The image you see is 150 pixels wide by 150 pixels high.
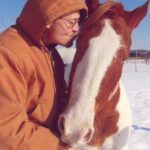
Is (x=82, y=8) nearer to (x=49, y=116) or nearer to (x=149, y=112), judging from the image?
(x=49, y=116)

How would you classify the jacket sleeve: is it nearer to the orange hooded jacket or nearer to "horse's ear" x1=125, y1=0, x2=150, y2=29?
the orange hooded jacket

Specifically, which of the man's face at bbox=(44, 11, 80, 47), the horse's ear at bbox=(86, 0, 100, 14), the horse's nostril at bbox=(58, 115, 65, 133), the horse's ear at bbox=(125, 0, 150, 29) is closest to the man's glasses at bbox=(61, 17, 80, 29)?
the man's face at bbox=(44, 11, 80, 47)

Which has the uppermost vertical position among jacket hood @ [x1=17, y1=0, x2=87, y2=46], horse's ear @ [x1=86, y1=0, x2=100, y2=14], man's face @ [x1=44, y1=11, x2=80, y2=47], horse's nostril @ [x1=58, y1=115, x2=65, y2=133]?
jacket hood @ [x1=17, y1=0, x2=87, y2=46]

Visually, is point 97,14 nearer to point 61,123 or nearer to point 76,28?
point 76,28

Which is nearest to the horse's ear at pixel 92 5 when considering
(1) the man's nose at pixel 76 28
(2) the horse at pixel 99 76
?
(2) the horse at pixel 99 76

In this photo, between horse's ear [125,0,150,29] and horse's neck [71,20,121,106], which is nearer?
horse's neck [71,20,121,106]

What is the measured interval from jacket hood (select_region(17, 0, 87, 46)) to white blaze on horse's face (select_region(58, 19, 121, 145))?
0.22 metres

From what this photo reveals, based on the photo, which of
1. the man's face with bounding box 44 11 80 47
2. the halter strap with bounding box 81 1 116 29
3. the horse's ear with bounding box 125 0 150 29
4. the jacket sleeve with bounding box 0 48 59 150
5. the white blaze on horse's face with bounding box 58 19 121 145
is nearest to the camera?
the jacket sleeve with bounding box 0 48 59 150

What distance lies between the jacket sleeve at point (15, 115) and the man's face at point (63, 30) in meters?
0.32

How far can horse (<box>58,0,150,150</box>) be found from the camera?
5.39 feet

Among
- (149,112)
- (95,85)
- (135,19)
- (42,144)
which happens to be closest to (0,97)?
(42,144)

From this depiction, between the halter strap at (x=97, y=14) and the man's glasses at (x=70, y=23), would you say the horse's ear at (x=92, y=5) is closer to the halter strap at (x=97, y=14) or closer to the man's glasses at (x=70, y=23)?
the halter strap at (x=97, y=14)

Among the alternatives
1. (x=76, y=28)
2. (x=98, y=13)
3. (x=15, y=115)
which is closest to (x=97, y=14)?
(x=98, y=13)

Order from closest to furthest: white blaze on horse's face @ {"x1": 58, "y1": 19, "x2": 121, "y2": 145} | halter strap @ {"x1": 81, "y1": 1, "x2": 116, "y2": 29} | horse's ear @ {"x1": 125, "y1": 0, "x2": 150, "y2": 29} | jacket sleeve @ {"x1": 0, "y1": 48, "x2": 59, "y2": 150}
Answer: jacket sleeve @ {"x1": 0, "y1": 48, "x2": 59, "y2": 150} → white blaze on horse's face @ {"x1": 58, "y1": 19, "x2": 121, "y2": 145} → halter strap @ {"x1": 81, "y1": 1, "x2": 116, "y2": 29} → horse's ear @ {"x1": 125, "y1": 0, "x2": 150, "y2": 29}
